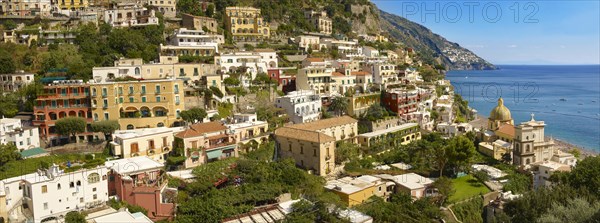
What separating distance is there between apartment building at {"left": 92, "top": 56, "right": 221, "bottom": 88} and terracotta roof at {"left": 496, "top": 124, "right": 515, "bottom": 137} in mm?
20458

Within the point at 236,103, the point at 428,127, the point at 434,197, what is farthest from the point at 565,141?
the point at 236,103

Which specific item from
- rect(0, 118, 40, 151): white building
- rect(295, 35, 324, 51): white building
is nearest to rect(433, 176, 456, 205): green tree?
rect(0, 118, 40, 151): white building

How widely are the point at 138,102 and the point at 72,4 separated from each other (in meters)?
24.6

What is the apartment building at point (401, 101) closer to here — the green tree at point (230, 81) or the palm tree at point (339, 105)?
the palm tree at point (339, 105)

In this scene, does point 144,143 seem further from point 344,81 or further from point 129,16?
point 129,16

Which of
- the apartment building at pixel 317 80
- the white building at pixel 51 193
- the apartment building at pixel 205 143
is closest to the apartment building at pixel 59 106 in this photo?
the apartment building at pixel 205 143

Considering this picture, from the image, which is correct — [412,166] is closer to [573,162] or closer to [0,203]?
[573,162]

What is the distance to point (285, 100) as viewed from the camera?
108ft

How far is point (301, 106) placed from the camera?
32.6m

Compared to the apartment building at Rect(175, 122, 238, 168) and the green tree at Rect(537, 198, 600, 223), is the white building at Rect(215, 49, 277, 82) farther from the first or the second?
the green tree at Rect(537, 198, 600, 223)

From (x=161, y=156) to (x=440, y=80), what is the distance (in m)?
36.5

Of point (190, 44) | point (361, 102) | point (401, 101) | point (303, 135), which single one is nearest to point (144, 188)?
point (303, 135)

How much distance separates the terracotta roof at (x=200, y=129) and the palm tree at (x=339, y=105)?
10.1 metres

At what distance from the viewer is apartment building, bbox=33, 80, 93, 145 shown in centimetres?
2667
